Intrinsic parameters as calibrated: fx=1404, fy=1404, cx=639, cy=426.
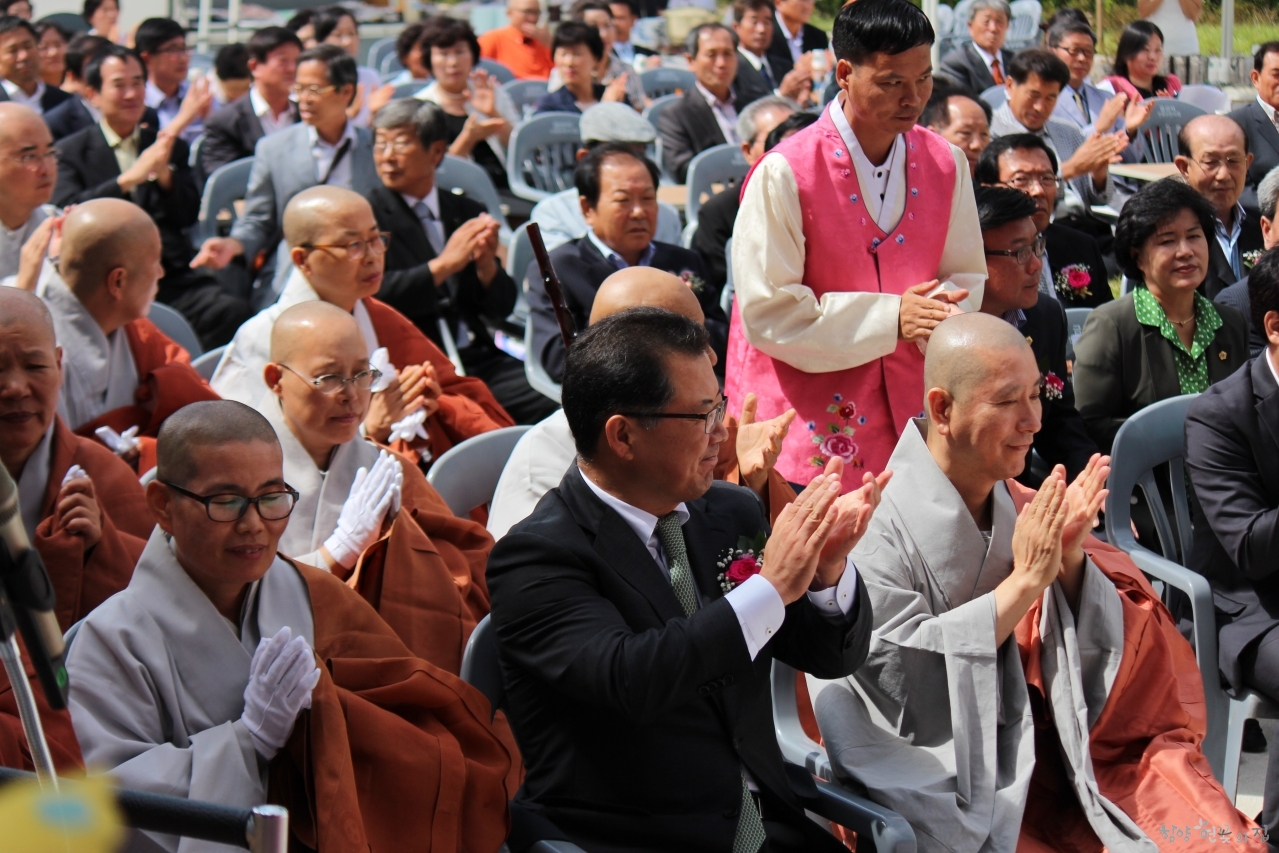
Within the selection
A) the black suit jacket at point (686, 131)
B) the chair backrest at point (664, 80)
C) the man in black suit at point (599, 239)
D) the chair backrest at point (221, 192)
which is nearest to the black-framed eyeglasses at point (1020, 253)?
the man in black suit at point (599, 239)

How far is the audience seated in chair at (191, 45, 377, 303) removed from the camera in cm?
550

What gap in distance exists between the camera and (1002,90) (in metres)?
8.30

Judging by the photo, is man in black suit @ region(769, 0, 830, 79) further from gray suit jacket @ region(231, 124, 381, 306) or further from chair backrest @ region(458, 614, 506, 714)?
chair backrest @ region(458, 614, 506, 714)

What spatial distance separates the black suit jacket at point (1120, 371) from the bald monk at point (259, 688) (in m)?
2.31

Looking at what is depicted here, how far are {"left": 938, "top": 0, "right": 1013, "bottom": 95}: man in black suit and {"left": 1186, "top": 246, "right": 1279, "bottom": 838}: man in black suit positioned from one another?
6.83m

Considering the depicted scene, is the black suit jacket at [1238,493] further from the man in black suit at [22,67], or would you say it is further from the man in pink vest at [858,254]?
the man in black suit at [22,67]

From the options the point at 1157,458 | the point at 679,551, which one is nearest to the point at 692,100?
the point at 1157,458

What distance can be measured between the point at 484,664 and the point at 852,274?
4.32 feet

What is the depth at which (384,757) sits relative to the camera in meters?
2.12

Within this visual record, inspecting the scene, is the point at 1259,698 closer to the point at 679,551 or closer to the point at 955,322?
the point at 955,322

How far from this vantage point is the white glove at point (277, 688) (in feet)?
6.64

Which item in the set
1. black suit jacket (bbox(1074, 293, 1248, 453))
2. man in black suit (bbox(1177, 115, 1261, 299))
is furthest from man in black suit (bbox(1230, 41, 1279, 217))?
black suit jacket (bbox(1074, 293, 1248, 453))

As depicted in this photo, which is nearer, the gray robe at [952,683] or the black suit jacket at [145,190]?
the gray robe at [952,683]

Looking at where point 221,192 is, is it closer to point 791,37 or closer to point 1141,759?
point 1141,759
